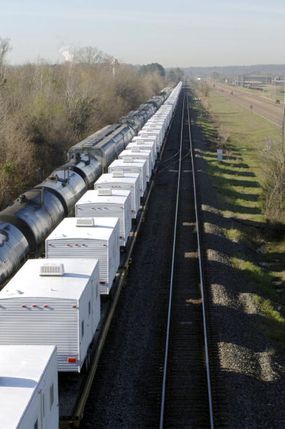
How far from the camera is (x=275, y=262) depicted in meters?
26.1

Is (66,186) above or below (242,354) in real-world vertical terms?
above

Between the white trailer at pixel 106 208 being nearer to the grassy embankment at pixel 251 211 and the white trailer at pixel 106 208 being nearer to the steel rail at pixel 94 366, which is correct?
the steel rail at pixel 94 366

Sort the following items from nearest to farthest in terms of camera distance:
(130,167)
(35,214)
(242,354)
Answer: (242,354) < (35,214) < (130,167)

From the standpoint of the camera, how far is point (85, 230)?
53.6 ft

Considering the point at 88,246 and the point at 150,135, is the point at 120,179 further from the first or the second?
the point at 150,135

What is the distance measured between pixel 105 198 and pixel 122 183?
321cm

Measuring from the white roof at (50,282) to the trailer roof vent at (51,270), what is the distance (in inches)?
2.7

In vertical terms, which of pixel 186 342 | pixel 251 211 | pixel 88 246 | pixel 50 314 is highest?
pixel 88 246

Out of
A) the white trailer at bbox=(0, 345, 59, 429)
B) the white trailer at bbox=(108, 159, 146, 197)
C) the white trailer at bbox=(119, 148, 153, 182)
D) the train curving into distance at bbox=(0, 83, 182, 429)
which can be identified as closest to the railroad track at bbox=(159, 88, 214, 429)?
the train curving into distance at bbox=(0, 83, 182, 429)

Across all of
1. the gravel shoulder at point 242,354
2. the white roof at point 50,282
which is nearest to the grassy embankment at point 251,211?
the gravel shoulder at point 242,354

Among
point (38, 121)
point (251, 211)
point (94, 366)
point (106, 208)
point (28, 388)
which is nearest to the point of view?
point (28, 388)

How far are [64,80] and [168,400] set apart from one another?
54.2 m

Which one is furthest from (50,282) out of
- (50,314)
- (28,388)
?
(28,388)

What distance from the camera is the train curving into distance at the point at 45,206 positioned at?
16.0m
